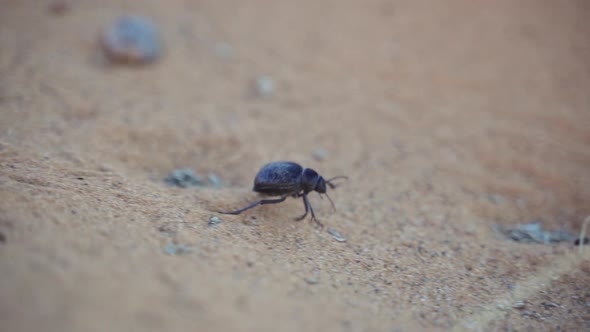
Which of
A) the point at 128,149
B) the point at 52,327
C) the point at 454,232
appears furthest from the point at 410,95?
the point at 52,327

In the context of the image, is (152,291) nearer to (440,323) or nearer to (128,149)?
(440,323)

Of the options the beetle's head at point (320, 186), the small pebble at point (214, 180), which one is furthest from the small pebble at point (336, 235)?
the small pebble at point (214, 180)

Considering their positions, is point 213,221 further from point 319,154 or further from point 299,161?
point 319,154

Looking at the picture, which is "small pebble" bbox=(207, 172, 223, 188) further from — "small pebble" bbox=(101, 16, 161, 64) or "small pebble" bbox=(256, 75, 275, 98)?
"small pebble" bbox=(101, 16, 161, 64)

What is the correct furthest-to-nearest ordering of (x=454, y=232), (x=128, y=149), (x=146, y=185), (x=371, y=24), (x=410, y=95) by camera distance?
(x=371, y=24), (x=410, y=95), (x=128, y=149), (x=454, y=232), (x=146, y=185)

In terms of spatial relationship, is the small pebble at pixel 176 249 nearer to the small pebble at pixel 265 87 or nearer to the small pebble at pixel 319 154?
the small pebble at pixel 319 154

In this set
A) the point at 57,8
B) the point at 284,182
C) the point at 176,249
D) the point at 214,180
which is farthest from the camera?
the point at 57,8

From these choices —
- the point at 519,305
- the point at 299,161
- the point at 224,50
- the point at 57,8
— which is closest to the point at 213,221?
the point at 299,161
